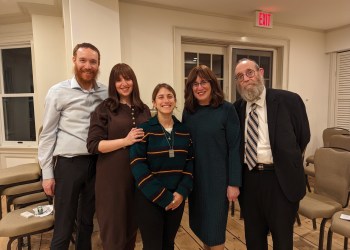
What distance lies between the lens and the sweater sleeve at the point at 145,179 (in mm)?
1391

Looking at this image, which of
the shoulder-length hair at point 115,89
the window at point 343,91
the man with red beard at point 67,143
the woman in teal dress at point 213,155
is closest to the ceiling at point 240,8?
the window at point 343,91

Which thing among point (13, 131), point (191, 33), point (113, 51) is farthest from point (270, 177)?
point (13, 131)

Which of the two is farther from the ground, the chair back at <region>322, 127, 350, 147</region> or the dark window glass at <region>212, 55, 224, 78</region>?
the dark window glass at <region>212, 55, 224, 78</region>

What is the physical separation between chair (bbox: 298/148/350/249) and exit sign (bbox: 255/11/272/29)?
1920 millimetres

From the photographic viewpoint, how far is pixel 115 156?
5.00ft

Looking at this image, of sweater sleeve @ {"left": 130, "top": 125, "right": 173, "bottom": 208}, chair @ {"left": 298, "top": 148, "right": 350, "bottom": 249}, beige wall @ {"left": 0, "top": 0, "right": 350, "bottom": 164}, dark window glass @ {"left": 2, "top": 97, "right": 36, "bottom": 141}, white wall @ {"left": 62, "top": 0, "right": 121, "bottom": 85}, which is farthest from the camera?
dark window glass @ {"left": 2, "top": 97, "right": 36, "bottom": 141}

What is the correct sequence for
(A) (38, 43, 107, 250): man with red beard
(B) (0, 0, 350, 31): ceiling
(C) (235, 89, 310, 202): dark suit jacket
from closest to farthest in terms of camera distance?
1. (C) (235, 89, 310, 202): dark suit jacket
2. (A) (38, 43, 107, 250): man with red beard
3. (B) (0, 0, 350, 31): ceiling

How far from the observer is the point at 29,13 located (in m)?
3.44

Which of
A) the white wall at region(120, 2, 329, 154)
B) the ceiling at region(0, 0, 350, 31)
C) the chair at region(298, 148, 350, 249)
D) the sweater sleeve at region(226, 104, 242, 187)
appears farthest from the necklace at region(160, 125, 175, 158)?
the ceiling at region(0, 0, 350, 31)

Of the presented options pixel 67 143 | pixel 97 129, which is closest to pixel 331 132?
pixel 97 129

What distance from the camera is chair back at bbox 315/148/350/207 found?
7.19ft

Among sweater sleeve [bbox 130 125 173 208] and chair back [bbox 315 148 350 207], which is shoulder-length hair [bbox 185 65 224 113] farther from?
chair back [bbox 315 148 350 207]

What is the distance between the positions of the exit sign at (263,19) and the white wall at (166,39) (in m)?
0.40

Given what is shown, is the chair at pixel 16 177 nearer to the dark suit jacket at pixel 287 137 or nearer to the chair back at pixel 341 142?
the dark suit jacket at pixel 287 137
